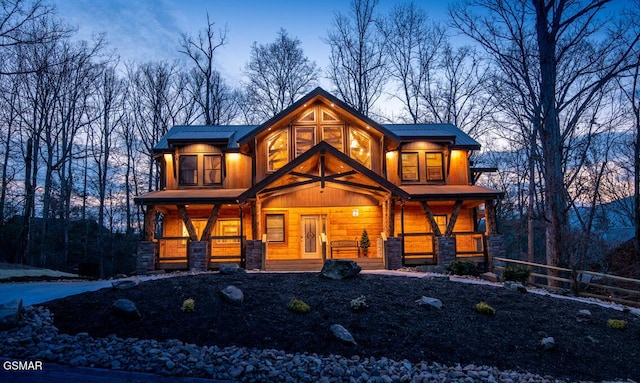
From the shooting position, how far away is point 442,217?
63.1 feet

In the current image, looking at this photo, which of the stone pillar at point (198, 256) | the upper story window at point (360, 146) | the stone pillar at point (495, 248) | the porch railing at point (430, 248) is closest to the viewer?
the stone pillar at point (198, 256)

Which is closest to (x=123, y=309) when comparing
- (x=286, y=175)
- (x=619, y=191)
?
(x=286, y=175)

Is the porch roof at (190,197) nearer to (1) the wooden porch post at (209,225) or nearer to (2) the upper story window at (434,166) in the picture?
(1) the wooden porch post at (209,225)

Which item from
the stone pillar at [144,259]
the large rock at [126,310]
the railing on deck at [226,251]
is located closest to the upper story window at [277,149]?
the railing on deck at [226,251]

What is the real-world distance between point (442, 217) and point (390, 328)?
13.3m

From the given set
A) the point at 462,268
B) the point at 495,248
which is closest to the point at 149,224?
the point at 462,268

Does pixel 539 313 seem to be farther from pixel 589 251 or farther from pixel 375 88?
pixel 375 88

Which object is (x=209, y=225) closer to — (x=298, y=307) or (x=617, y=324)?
(x=298, y=307)

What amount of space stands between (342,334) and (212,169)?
14149mm

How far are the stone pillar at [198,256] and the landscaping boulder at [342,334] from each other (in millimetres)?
9946

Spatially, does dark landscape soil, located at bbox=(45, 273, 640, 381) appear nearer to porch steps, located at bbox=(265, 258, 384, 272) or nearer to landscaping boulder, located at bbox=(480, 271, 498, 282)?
landscaping boulder, located at bbox=(480, 271, 498, 282)

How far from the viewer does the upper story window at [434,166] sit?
19.1 meters

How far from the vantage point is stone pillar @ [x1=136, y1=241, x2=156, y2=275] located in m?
15.3

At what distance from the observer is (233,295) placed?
7492mm
